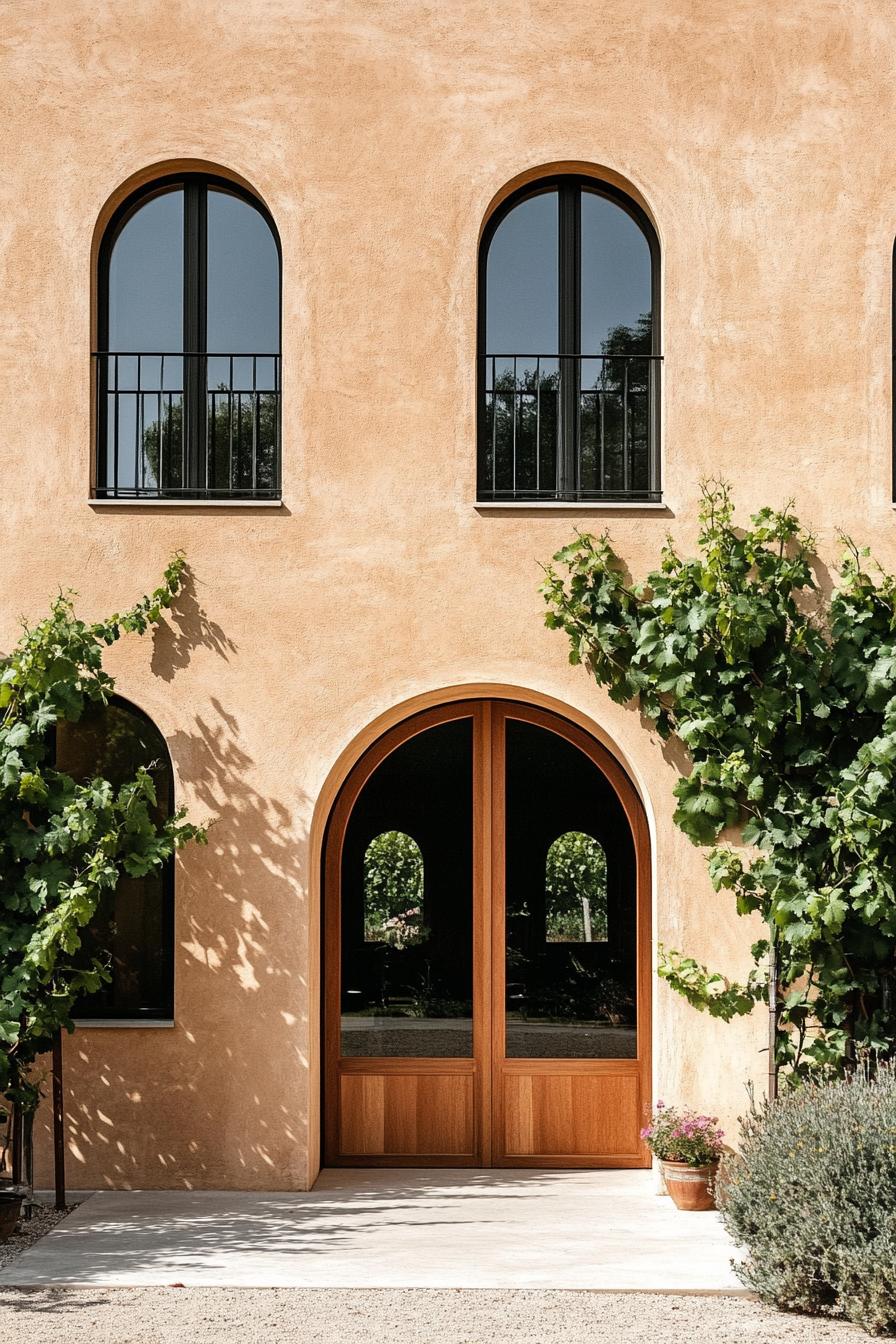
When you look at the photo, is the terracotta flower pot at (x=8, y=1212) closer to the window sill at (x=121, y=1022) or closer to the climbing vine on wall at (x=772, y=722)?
the window sill at (x=121, y=1022)

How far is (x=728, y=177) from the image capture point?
847 centimetres

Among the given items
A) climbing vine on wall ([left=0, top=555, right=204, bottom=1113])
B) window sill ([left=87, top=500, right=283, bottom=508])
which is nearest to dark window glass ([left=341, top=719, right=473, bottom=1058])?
climbing vine on wall ([left=0, top=555, right=204, bottom=1113])

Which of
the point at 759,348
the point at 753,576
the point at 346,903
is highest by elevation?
the point at 759,348

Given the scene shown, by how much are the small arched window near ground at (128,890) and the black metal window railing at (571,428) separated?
107 inches

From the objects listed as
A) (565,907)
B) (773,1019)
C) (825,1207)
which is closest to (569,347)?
(565,907)

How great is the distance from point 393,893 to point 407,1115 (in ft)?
4.66

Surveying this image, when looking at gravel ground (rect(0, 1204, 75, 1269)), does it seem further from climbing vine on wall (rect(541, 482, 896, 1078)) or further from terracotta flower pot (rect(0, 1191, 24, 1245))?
climbing vine on wall (rect(541, 482, 896, 1078))

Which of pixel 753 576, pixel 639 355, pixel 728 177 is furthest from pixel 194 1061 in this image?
pixel 728 177

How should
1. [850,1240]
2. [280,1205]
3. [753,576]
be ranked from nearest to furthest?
[850,1240] < [280,1205] < [753,576]

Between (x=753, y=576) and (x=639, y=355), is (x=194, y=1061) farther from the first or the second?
(x=639, y=355)

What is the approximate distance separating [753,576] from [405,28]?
13.5 feet

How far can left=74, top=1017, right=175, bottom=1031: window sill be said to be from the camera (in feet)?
26.9

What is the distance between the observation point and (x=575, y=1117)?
861 centimetres

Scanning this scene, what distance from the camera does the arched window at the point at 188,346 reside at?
862 cm
